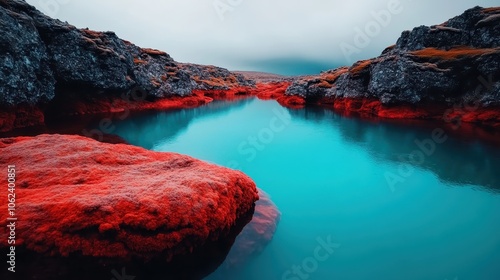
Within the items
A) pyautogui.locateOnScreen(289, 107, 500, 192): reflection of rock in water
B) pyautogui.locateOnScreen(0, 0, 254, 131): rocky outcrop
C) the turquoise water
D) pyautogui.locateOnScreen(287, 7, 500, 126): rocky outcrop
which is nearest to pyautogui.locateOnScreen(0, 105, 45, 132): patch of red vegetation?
pyautogui.locateOnScreen(0, 0, 254, 131): rocky outcrop

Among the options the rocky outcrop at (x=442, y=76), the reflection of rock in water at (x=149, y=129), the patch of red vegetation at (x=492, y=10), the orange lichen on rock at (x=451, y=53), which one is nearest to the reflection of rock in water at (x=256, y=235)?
the reflection of rock in water at (x=149, y=129)

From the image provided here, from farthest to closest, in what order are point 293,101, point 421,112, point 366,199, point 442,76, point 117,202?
point 293,101 < point 421,112 < point 442,76 < point 366,199 < point 117,202

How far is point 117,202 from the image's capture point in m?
7.36

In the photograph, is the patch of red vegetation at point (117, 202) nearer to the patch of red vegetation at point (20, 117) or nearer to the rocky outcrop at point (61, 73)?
the patch of red vegetation at point (20, 117)

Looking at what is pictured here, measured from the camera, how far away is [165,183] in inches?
351

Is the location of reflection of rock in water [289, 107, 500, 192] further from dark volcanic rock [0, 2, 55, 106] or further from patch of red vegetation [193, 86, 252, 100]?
patch of red vegetation [193, 86, 252, 100]

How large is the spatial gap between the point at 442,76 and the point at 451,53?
6.07 m

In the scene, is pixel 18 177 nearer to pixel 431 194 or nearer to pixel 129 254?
pixel 129 254

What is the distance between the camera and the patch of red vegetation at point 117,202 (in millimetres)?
6680

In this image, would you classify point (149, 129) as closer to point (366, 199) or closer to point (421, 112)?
point (366, 199)

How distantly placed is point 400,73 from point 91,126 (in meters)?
43.1

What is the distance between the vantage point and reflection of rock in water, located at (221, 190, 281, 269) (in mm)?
8687

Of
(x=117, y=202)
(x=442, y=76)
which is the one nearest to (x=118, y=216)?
(x=117, y=202)

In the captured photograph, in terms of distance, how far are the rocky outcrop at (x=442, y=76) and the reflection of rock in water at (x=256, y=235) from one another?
36.0 meters
